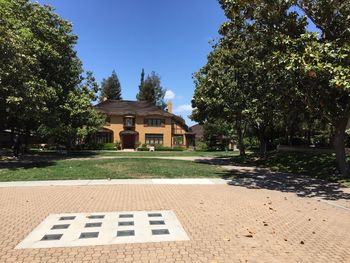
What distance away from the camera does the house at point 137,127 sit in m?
58.4

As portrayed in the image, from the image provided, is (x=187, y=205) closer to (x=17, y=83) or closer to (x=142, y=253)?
(x=142, y=253)

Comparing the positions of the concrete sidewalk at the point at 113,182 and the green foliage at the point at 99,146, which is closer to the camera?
the concrete sidewalk at the point at 113,182

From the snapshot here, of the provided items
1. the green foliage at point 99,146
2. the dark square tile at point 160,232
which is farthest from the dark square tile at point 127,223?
the green foliage at point 99,146

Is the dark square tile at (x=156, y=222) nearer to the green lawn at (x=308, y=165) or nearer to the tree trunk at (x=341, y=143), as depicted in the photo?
the green lawn at (x=308, y=165)

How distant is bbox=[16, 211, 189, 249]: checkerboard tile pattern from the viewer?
6477 mm

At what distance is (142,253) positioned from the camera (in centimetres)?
587

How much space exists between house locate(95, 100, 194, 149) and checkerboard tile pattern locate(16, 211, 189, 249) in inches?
1925

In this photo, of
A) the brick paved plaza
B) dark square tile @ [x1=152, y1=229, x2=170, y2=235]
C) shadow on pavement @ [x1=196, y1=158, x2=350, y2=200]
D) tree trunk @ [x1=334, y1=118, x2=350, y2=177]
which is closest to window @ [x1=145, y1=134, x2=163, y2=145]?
shadow on pavement @ [x1=196, y1=158, x2=350, y2=200]

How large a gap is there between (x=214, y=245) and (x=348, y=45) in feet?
31.5

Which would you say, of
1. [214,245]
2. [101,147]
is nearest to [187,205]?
[214,245]

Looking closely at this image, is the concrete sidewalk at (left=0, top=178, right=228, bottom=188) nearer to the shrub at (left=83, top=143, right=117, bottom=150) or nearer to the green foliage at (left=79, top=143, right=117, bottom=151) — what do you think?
the green foliage at (left=79, top=143, right=117, bottom=151)

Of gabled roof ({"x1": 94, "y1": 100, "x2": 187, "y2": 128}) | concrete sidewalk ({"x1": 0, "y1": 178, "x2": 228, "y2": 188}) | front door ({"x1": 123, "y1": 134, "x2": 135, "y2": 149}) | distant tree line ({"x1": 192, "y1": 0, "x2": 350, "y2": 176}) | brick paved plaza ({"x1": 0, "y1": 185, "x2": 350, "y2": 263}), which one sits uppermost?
gabled roof ({"x1": 94, "y1": 100, "x2": 187, "y2": 128})

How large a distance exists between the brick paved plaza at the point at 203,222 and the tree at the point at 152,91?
7262 cm

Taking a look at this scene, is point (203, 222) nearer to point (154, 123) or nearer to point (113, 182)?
point (113, 182)
